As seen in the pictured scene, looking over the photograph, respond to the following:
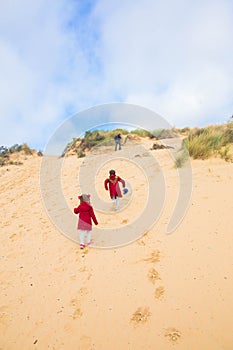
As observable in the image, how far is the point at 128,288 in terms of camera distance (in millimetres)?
3547

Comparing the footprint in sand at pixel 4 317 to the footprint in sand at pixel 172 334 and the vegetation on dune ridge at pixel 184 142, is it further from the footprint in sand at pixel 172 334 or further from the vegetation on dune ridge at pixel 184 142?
the vegetation on dune ridge at pixel 184 142

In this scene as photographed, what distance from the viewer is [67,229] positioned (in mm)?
5965

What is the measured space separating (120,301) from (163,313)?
2.11 feet

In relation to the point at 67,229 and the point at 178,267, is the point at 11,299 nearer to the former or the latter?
the point at 67,229

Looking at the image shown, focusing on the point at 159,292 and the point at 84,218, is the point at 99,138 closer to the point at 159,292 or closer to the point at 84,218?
the point at 84,218

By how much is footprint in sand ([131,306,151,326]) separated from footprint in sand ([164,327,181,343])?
1.00ft

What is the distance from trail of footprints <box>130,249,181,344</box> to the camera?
8.87 ft

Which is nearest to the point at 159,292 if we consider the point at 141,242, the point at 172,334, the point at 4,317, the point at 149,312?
the point at 149,312

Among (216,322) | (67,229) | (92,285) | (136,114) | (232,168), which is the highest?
(136,114)

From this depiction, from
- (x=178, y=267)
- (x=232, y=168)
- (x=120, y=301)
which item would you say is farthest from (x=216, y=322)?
(x=232, y=168)

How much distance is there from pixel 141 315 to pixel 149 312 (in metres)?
0.11

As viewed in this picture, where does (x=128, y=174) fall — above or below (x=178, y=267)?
above

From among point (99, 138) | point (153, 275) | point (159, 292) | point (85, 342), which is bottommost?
point (85, 342)

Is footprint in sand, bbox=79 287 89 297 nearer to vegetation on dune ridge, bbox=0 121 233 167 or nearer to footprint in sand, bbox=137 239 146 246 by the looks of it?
footprint in sand, bbox=137 239 146 246
